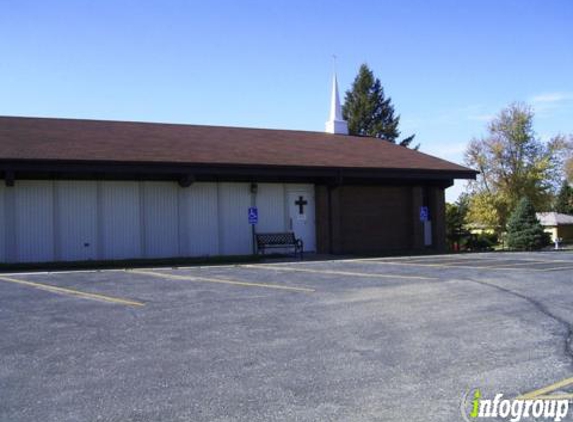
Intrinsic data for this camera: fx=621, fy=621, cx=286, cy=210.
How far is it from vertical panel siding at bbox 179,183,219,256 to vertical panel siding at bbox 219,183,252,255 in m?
0.25

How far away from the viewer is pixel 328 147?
2611cm

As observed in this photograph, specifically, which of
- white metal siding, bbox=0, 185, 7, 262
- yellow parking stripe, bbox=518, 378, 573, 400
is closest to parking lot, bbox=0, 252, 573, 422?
yellow parking stripe, bbox=518, 378, 573, 400

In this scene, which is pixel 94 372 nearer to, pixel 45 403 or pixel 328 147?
pixel 45 403

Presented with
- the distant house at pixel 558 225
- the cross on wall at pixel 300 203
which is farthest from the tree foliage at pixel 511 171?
the cross on wall at pixel 300 203

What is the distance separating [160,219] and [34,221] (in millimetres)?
3970

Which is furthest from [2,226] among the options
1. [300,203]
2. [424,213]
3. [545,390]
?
[545,390]

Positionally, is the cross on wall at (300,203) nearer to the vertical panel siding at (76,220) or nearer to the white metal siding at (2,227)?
the vertical panel siding at (76,220)

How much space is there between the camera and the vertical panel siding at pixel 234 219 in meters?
21.9

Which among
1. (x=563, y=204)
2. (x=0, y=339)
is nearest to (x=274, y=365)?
(x=0, y=339)

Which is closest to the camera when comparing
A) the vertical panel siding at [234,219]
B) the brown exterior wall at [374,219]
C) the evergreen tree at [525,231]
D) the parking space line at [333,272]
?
the parking space line at [333,272]

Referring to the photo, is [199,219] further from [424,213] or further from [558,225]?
[558,225]

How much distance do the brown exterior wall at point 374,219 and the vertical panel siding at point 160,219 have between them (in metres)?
5.46

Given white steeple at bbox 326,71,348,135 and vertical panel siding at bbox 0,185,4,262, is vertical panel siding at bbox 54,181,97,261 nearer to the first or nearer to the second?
vertical panel siding at bbox 0,185,4,262

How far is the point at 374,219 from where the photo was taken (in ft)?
80.9
